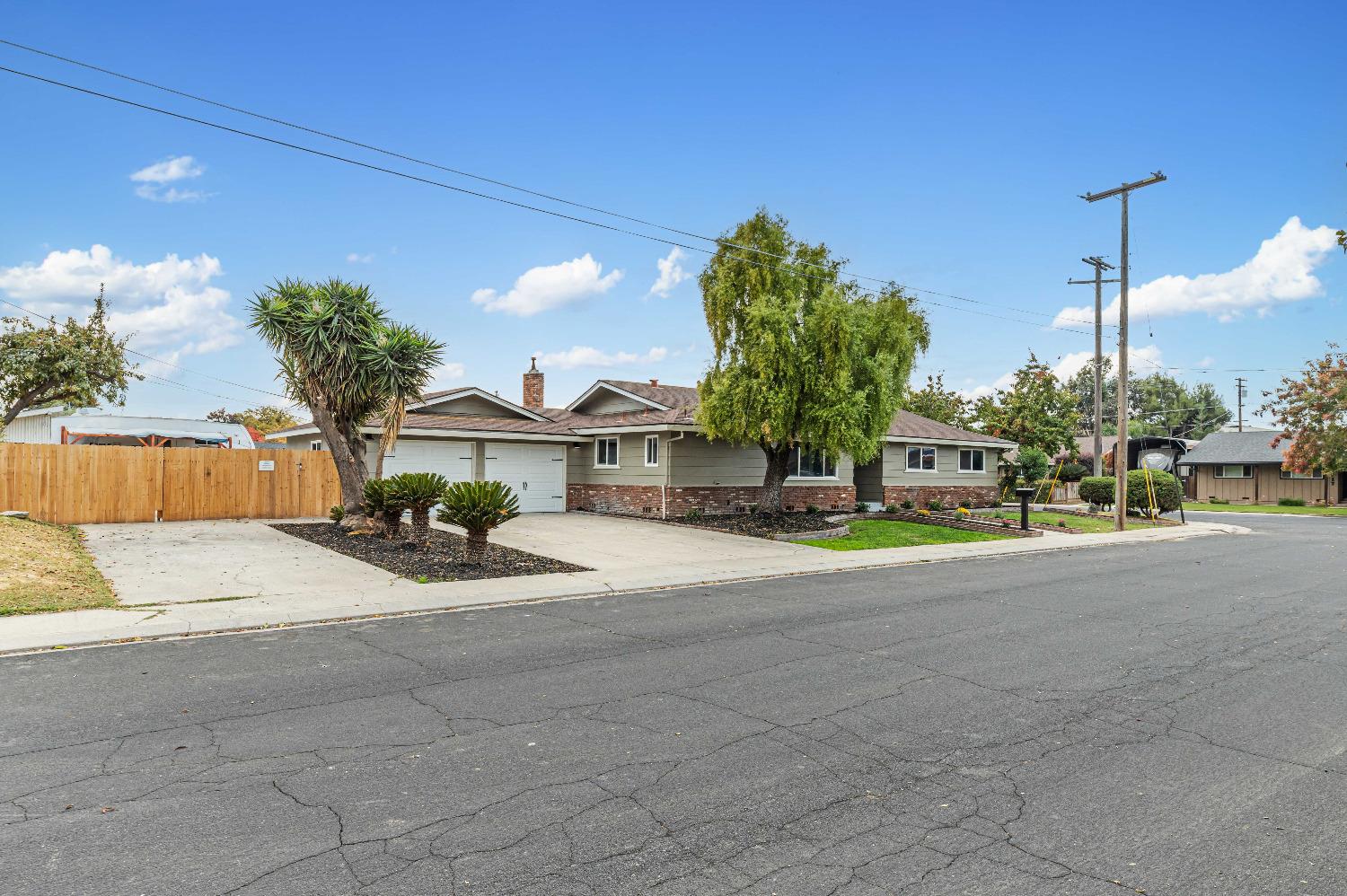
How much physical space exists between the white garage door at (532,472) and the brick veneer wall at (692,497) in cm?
114

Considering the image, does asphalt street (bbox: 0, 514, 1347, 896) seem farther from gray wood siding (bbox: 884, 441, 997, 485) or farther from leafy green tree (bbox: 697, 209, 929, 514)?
gray wood siding (bbox: 884, 441, 997, 485)

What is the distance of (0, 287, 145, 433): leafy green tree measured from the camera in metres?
29.4

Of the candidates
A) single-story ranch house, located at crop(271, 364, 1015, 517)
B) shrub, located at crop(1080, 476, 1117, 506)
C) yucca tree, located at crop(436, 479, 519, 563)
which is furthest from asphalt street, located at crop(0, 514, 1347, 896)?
shrub, located at crop(1080, 476, 1117, 506)

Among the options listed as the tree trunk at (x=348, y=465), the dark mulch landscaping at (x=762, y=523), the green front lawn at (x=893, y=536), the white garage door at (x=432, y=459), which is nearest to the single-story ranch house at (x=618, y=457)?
the white garage door at (x=432, y=459)

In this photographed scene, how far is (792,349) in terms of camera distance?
20.3 meters

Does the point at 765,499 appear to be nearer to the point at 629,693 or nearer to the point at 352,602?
the point at 352,602

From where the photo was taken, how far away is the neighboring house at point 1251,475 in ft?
154

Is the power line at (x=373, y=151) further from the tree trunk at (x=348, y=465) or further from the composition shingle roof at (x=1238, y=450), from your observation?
the composition shingle roof at (x=1238, y=450)

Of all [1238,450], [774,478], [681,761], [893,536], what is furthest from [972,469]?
[681,761]

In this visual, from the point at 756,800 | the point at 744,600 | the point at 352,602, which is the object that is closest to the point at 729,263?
the point at 744,600

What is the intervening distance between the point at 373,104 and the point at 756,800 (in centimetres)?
1636

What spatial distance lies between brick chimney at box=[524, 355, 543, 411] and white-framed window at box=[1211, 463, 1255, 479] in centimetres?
4433

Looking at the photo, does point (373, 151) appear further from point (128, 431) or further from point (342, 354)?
point (128, 431)

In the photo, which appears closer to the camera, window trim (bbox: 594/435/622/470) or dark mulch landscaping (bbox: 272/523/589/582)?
dark mulch landscaping (bbox: 272/523/589/582)
